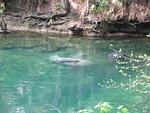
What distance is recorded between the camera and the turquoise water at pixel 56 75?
667 centimetres

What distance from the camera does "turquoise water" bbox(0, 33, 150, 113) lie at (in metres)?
6.67

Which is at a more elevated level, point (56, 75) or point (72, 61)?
point (72, 61)

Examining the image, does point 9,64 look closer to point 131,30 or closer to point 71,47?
point 71,47

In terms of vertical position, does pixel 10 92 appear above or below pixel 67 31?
below

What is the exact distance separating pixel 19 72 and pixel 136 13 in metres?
6.34

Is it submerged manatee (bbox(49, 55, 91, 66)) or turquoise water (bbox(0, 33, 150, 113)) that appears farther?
submerged manatee (bbox(49, 55, 91, 66))

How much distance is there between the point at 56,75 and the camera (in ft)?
27.8

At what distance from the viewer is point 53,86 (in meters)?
7.71

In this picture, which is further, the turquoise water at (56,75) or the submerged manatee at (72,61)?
the submerged manatee at (72,61)

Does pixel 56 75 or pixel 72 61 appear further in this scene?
pixel 72 61

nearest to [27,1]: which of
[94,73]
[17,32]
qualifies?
[17,32]

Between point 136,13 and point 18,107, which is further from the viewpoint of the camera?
point 136,13

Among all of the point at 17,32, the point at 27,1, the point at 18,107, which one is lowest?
the point at 18,107

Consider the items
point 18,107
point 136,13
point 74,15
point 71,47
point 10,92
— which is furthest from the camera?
point 74,15
